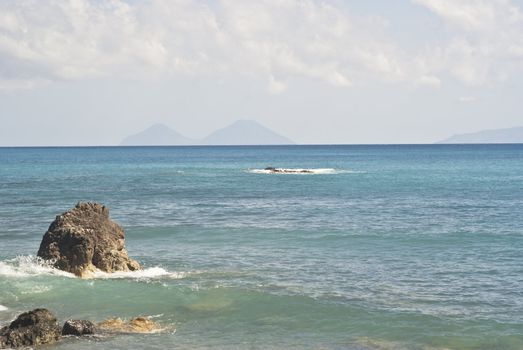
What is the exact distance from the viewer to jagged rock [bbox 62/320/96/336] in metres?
23.1

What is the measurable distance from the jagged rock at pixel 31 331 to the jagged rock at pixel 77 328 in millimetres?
390

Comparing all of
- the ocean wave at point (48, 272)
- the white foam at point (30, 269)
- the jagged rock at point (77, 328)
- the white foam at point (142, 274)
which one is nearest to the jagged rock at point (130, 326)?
the jagged rock at point (77, 328)

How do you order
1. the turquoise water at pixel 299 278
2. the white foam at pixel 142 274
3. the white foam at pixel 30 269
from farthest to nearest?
the white foam at pixel 142 274
the white foam at pixel 30 269
the turquoise water at pixel 299 278

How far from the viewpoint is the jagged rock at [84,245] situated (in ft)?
108

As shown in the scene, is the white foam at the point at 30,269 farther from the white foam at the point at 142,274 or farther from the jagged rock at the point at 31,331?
the jagged rock at the point at 31,331

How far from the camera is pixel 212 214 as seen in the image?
193 feet

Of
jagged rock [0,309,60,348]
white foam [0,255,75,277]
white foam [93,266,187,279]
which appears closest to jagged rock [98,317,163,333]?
jagged rock [0,309,60,348]

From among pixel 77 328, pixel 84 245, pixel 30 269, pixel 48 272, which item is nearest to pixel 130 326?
pixel 77 328

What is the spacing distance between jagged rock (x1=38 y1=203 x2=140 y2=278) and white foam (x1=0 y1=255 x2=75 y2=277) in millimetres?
297

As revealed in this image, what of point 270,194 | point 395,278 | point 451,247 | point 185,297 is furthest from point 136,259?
point 270,194

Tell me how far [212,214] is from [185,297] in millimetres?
29727

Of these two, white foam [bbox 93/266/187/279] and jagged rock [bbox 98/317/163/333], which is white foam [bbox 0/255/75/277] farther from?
jagged rock [bbox 98/317/163/333]

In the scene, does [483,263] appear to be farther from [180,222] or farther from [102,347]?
[180,222]

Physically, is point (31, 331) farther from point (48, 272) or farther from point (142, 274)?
point (142, 274)
